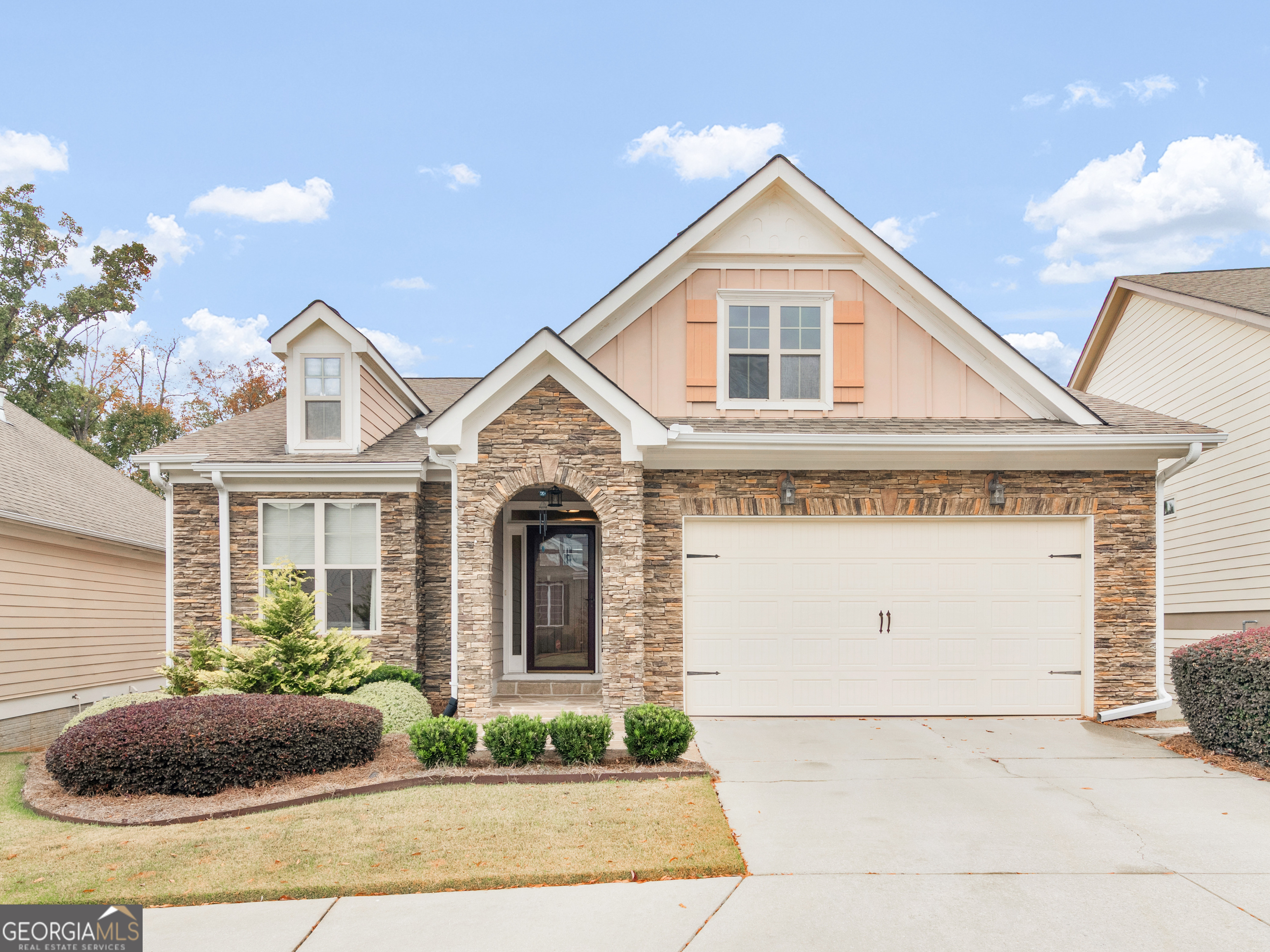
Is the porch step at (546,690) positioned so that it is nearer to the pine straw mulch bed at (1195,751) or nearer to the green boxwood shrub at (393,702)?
the green boxwood shrub at (393,702)

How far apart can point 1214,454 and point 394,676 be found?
39.7 ft

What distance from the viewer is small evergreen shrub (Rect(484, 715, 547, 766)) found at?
7297 mm

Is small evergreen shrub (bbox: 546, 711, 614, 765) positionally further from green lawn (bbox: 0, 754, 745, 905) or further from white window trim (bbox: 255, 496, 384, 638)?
white window trim (bbox: 255, 496, 384, 638)

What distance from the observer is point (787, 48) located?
47.0 feet

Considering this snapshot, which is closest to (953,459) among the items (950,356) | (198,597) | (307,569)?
(950,356)

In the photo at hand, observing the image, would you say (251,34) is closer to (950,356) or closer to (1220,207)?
(950,356)

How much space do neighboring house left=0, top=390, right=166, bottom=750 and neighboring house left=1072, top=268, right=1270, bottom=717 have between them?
612 inches

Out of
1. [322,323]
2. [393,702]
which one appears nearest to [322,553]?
[393,702]

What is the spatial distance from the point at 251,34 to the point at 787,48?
30.7 feet

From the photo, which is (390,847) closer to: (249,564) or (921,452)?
(249,564)

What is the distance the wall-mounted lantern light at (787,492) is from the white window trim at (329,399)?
5286 mm

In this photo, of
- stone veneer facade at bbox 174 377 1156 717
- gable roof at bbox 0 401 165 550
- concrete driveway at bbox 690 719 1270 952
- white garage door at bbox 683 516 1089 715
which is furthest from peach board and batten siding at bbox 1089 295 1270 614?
gable roof at bbox 0 401 165 550

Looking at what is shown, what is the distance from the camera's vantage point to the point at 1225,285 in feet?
45.0

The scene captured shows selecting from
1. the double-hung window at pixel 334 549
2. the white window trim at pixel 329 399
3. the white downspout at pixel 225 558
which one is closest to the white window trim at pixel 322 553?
the double-hung window at pixel 334 549
